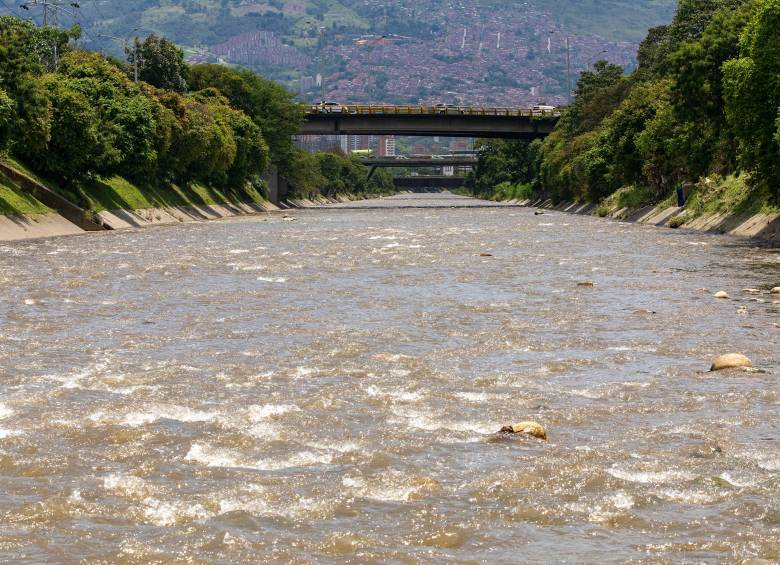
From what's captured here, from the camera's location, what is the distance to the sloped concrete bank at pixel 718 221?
57.7 meters

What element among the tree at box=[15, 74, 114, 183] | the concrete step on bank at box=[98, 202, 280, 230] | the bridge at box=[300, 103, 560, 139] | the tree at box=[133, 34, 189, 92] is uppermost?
the tree at box=[133, 34, 189, 92]

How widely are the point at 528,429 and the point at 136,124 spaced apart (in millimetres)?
78023

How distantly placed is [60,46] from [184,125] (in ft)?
113

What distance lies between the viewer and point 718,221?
2655 inches

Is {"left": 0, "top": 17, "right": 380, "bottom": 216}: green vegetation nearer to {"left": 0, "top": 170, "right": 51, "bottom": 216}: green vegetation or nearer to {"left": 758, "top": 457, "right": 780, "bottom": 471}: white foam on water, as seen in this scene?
{"left": 0, "top": 170, "right": 51, "bottom": 216}: green vegetation

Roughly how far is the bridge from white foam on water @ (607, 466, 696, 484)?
134334 mm

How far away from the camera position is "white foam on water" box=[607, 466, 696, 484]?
446 inches

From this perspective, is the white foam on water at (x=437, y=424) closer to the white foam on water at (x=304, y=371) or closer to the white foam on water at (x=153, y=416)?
the white foam on water at (x=153, y=416)

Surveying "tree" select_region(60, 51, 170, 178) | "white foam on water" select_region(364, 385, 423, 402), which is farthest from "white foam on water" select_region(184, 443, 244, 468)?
"tree" select_region(60, 51, 170, 178)

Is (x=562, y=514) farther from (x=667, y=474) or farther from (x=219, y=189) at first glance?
(x=219, y=189)

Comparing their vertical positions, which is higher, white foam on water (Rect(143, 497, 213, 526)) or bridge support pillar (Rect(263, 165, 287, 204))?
white foam on water (Rect(143, 497, 213, 526))

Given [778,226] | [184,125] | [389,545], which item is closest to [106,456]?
[389,545]

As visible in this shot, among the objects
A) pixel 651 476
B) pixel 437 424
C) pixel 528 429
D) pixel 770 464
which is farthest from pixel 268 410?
pixel 770 464

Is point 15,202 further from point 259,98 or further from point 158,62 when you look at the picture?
point 259,98
